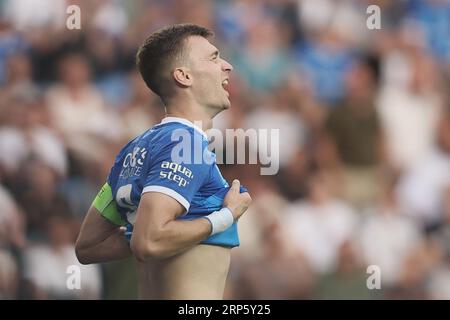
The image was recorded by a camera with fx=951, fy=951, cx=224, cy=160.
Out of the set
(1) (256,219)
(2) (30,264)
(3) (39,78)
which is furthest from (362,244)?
(3) (39,78)

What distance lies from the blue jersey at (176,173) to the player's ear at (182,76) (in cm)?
17

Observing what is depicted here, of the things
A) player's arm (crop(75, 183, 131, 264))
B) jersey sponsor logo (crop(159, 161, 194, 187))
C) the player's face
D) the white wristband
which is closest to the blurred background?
player's arm (crop(75, 183, 131, 264))

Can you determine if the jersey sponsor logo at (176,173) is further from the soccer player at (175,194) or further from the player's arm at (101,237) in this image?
the player's arm at (101,237)

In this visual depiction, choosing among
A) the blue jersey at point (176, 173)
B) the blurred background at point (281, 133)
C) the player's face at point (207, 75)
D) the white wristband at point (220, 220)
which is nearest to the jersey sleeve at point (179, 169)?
the blue jersey at point (176, 173)

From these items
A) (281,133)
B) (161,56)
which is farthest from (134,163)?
(281,133)

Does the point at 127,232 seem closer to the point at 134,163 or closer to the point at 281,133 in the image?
the point at 134,163

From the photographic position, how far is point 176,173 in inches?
145

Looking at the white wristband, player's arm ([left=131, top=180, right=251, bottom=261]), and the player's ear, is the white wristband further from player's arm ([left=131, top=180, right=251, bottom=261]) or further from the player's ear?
the player's ear

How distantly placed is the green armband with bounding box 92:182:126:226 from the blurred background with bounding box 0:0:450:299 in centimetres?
286

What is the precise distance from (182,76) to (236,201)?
0.59 metres

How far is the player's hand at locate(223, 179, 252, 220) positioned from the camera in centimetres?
382

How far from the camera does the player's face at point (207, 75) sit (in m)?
4.05

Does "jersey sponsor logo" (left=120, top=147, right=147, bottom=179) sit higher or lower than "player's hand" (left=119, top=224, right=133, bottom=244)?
higher

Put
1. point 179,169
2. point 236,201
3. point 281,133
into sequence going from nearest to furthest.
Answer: point 179,169, point 236,201, point 281,133
